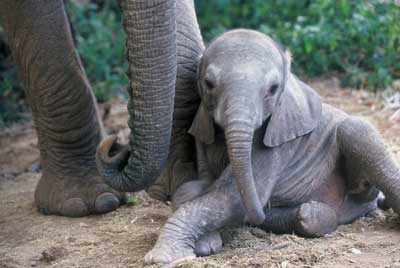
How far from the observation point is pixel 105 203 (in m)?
5.65

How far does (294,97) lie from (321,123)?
0.27m

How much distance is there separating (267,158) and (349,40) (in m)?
3.95

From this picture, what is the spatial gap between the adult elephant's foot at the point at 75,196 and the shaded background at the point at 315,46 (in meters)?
2.52

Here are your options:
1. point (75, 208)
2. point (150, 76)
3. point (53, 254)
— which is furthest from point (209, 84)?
point (75, 208)

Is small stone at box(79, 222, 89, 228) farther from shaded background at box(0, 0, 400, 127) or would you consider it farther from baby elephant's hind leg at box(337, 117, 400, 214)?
shaded background at box(0, 0, 400, 127)

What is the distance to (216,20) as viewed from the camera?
9.80 m

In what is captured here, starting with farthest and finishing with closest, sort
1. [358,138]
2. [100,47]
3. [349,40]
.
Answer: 1. [100,47]
2. [349,40]
3. [358,138]

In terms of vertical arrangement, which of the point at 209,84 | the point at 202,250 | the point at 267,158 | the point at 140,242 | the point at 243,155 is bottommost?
the point at 140,242

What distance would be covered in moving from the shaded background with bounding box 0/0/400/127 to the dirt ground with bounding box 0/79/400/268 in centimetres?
202

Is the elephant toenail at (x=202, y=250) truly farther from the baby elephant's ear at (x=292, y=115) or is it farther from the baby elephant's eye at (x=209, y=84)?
the baby elephant's eye at (x=209, y=84)

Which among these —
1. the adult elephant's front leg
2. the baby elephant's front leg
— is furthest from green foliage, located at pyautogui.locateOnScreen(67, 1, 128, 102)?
the baby elephant's front leg

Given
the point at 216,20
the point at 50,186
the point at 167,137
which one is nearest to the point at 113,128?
the point at 50,186

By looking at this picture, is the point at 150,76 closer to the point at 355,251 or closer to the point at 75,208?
the point at 355,251

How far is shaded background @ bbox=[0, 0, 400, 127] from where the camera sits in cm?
840
